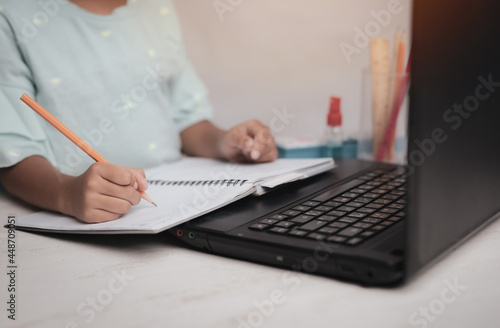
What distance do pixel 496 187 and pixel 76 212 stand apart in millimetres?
459

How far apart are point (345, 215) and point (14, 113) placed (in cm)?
47

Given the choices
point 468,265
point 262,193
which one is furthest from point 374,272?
point 262,193

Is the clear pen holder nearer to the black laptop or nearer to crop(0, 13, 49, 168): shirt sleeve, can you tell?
the black laptop

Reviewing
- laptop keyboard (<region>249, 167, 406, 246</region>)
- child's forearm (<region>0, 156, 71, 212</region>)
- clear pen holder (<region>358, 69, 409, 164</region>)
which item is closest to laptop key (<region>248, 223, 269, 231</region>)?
laptop keyboard (<region>249, 167, 406, 246</region>)

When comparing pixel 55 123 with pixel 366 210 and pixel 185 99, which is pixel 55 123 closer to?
pixel 366 210

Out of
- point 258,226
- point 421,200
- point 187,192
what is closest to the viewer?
point 421,200

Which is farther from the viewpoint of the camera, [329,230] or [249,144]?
[249,144]

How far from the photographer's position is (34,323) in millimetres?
437

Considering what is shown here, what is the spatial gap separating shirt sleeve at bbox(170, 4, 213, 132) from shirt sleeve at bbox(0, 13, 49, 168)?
0.32m

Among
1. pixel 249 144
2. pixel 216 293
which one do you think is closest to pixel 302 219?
pixel 216 293

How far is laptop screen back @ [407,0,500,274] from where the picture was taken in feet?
1.39

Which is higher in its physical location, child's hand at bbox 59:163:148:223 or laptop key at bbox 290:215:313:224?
child's hand at bbox 59:163:148:223

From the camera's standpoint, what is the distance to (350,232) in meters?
0.50

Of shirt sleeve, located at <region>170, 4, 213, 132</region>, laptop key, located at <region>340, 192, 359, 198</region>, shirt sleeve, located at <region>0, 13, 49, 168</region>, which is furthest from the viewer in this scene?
shirt sleeve, located at <region>170, 4, 213, 132</region>
